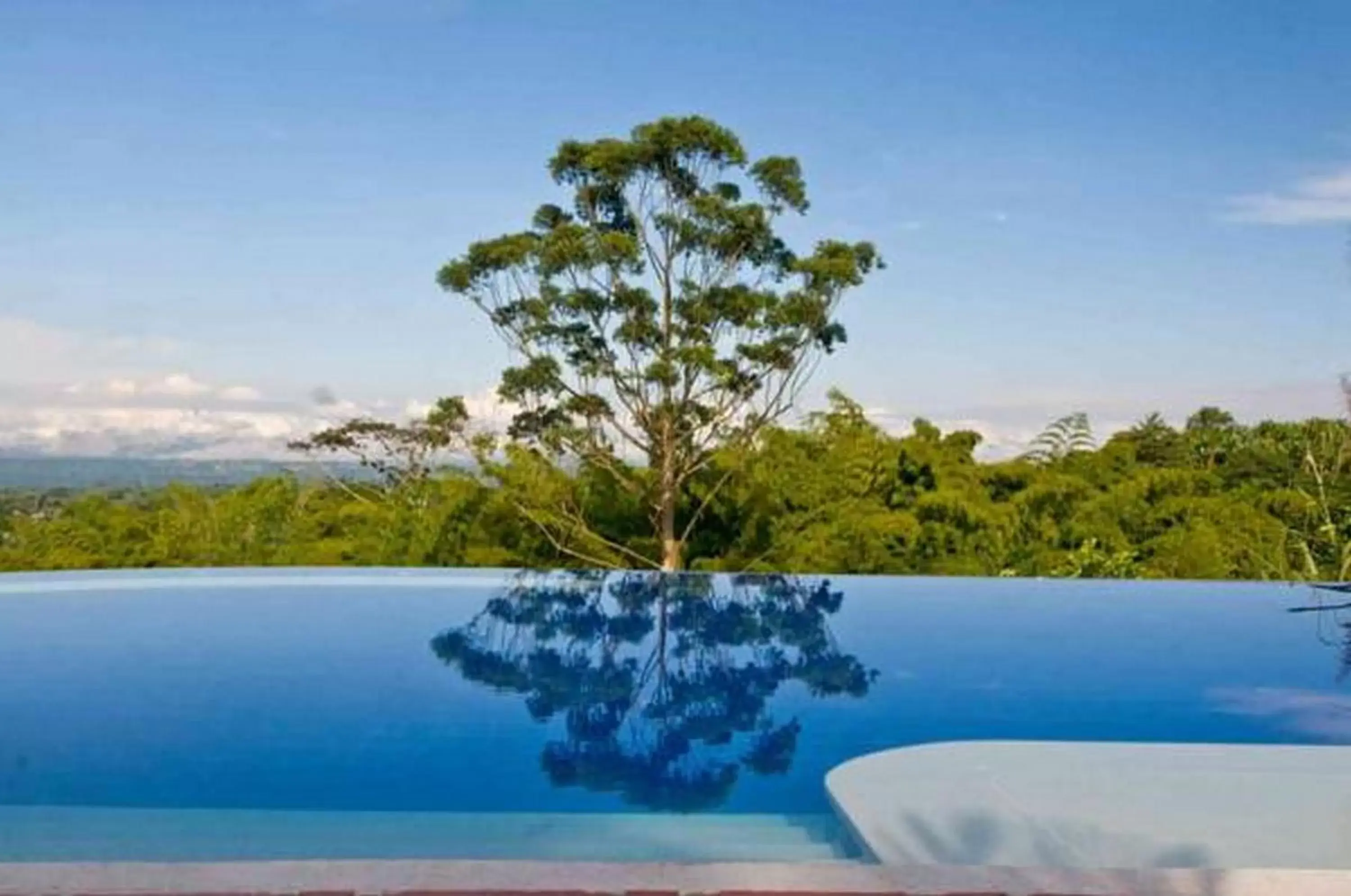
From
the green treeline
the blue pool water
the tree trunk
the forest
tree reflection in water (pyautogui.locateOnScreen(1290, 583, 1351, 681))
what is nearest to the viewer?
the blue pool water

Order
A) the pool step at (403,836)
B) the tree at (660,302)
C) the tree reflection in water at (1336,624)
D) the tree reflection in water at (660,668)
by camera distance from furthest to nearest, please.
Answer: the tree at (660,302) < the tree reflection in water at (1336,624) < the tree reflection in water at (660,668) < the pool step at (403,836)

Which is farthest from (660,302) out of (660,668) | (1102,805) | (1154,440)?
(1102,805)

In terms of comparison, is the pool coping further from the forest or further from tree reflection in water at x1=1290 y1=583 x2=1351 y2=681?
the forest

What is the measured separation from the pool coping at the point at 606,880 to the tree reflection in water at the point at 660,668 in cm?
167

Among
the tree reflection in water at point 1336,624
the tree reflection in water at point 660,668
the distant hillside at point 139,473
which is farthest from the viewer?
the distant hillside at point 139,473

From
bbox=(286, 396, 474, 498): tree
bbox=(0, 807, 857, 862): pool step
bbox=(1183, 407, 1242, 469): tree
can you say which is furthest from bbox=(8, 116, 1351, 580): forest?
bbox=(0, 807, 857, 862): pool step

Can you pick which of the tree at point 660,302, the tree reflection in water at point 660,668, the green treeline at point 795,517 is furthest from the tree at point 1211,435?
the tree reflection in water at point 660,668

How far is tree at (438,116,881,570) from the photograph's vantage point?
1106cm

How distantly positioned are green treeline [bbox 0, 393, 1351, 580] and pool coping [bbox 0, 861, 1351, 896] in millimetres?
8089

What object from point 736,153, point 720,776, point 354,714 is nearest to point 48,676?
point 354,714

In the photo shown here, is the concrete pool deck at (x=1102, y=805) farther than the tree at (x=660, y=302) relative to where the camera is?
No

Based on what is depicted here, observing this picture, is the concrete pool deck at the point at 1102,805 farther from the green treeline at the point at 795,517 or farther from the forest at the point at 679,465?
the forest at the point at 679,465

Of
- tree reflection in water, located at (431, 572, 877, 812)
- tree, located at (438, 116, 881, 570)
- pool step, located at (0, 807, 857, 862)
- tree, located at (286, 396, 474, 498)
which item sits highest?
tree, located at (438, 116, 881, 570)

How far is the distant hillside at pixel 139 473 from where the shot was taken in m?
12.0
